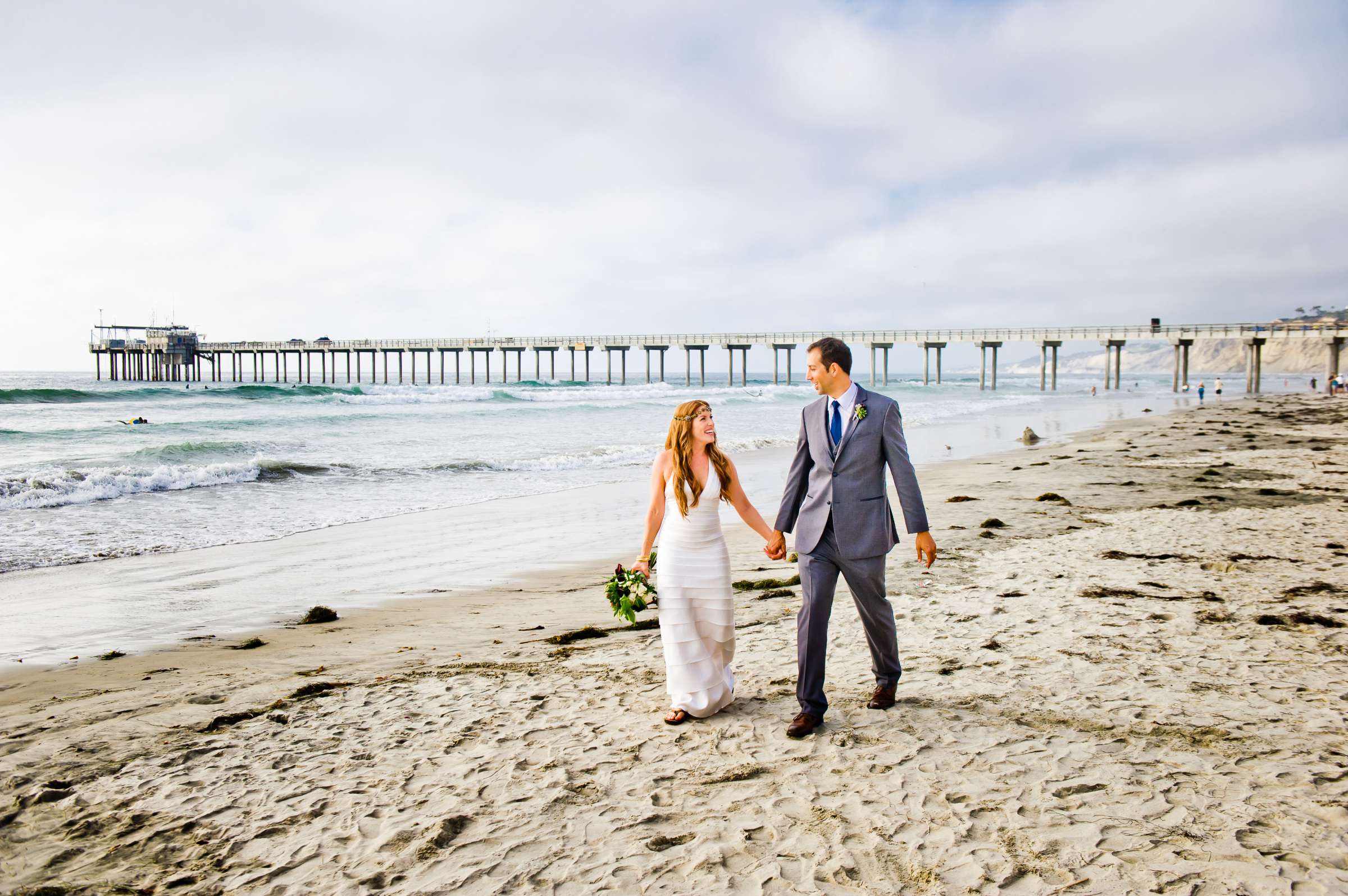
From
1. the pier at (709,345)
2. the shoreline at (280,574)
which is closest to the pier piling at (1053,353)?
the pier at (709,345)

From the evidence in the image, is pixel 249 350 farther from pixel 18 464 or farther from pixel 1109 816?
pixel 1109 816

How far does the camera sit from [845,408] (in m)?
3.71

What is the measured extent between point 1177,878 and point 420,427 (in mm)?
26836

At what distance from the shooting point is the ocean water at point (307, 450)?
11.0 m

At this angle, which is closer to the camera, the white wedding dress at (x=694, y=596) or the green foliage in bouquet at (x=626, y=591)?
the white wedding dress at (x=694, y=596)

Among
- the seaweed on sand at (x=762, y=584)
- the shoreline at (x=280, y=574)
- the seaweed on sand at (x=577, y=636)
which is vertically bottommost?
the shoreline at (x=280, y=574)

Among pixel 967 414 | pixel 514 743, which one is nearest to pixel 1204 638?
pixel 514 743

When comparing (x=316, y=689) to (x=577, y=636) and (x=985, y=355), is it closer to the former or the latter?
(x=577, y=636)

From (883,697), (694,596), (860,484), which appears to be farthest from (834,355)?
(883,697)

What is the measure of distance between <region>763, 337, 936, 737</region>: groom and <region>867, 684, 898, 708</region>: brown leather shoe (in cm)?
35

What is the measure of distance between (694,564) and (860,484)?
35.0 inches

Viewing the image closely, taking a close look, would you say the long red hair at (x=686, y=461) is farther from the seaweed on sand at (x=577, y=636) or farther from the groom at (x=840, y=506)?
the seaweed on sand at (x=577, y=636)

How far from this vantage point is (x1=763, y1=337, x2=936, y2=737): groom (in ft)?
11.8

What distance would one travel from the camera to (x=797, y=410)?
38.8m
